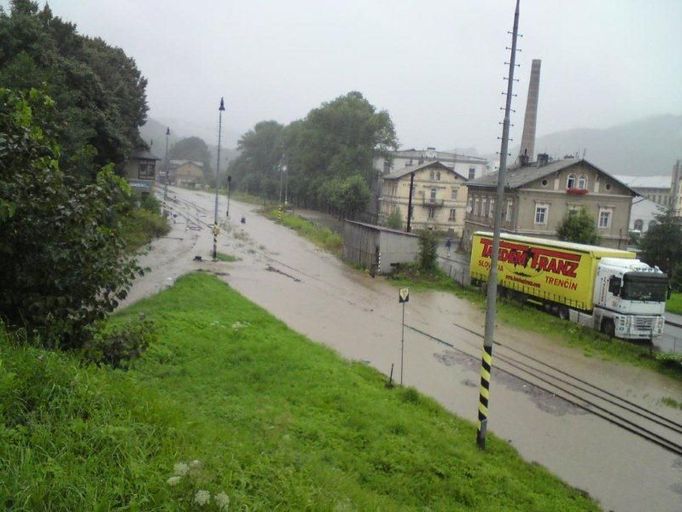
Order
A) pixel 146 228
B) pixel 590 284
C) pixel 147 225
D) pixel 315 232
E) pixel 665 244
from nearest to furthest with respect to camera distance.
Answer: pixel 590 284 < pixel 665 244 < pixel 146 228 < pixel 147 225 < pixel 315 232

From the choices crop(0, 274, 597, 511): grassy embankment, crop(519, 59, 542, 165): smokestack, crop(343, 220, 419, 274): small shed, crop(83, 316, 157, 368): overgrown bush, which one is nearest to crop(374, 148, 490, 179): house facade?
crop(519, 59, 542, 165): smokestack

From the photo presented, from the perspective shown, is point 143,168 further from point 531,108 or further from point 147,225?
point 531,108

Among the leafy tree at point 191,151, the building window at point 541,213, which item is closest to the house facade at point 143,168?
the building window at point 541,213

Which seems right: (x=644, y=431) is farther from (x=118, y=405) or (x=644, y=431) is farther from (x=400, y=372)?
(x=118, y=405)

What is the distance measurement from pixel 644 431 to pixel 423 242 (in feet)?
70.5

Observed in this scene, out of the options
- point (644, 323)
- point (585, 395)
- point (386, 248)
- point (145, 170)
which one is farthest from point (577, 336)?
point (145, 170)

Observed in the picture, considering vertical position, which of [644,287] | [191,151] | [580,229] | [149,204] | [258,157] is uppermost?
[191,151]

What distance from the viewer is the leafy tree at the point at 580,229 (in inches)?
1615

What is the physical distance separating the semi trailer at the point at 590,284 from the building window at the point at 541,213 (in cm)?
1523

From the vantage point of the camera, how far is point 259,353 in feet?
49.3

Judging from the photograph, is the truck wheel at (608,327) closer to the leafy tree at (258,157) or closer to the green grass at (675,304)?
the green grass at (675,304)

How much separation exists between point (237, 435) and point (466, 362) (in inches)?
486

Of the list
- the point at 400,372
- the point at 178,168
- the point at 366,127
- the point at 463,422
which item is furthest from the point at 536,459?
the point at 178,168

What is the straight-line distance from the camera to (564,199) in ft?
144
